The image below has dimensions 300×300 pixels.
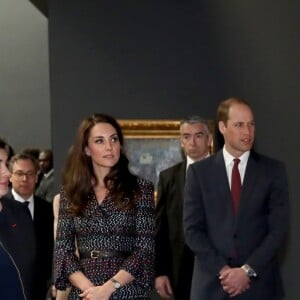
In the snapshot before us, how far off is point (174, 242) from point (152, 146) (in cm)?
121

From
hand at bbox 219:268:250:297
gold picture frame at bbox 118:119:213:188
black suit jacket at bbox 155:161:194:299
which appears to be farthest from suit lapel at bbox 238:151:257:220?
gold picture frame at bbox 118:119:213:188

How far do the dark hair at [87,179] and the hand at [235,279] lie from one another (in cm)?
65

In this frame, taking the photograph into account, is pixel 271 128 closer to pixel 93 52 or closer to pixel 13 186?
pixel 93 52

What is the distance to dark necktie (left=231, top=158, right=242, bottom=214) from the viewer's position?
419cm

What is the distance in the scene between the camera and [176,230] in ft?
16.9

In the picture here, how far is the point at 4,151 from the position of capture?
3461 mm

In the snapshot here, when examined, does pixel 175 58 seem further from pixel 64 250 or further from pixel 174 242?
pixel 64 250

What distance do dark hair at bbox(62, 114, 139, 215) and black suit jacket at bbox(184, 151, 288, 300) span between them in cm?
55

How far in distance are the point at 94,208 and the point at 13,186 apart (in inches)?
94.5

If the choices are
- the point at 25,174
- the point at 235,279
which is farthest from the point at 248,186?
the point at 25,174

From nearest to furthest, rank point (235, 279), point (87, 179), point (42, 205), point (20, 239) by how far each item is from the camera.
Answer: point (20, 239) < point (87, 179) < point (235, 279) < point (42, 205)

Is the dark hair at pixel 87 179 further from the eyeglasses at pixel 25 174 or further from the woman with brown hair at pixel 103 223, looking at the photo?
the eyeglasses at pixel 25 174

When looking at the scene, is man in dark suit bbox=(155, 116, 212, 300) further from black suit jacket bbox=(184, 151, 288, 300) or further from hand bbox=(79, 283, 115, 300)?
hand bbox=(79, 283, 115, 300)

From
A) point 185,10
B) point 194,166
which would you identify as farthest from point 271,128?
point 194,166
